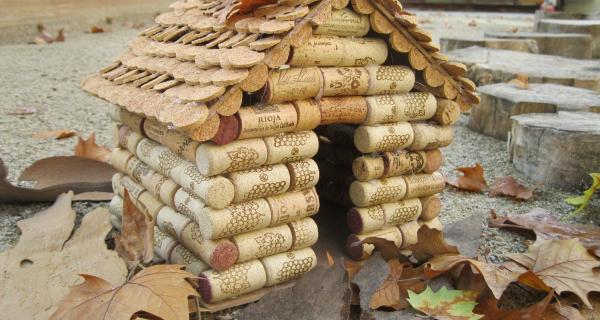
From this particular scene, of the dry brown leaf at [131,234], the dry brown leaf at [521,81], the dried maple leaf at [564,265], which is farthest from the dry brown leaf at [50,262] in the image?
the dry brown leaf at [521,81]

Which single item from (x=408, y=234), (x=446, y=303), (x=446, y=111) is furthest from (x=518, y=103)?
(x=446, y=303)

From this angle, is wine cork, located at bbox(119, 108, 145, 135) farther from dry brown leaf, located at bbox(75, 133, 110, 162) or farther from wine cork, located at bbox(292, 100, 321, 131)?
dry brown leaf, located at bbox(75, 133, 110, 162)

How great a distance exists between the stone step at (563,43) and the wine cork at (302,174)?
5.27 metres

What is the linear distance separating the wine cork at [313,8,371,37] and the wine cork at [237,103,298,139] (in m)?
0.30

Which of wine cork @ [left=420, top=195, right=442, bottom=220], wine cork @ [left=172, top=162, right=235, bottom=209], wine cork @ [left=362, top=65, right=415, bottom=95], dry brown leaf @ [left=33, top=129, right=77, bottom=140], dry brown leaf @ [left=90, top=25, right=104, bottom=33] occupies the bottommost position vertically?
dry brown leaf @ [left=33, top=129, right=77, bottom=140]

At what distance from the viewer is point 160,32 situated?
278 centimetres

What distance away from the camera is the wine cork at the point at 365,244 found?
248 centimetres

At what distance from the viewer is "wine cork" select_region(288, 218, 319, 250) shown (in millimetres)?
2275

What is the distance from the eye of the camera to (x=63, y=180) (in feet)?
10.7

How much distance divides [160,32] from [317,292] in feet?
4.55

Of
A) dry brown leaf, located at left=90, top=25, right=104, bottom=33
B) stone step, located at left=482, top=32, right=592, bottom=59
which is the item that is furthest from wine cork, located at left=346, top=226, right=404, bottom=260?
dry brown leaf, located at left=90, top=25, right=104, bottom=33

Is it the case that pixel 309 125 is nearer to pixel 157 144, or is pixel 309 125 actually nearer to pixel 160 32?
pixel 157 144

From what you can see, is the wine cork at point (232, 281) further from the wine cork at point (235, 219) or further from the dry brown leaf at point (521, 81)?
the dry brown leaf at point (521, 81)

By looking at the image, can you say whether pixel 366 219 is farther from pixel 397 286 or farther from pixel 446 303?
pixel 446 303
